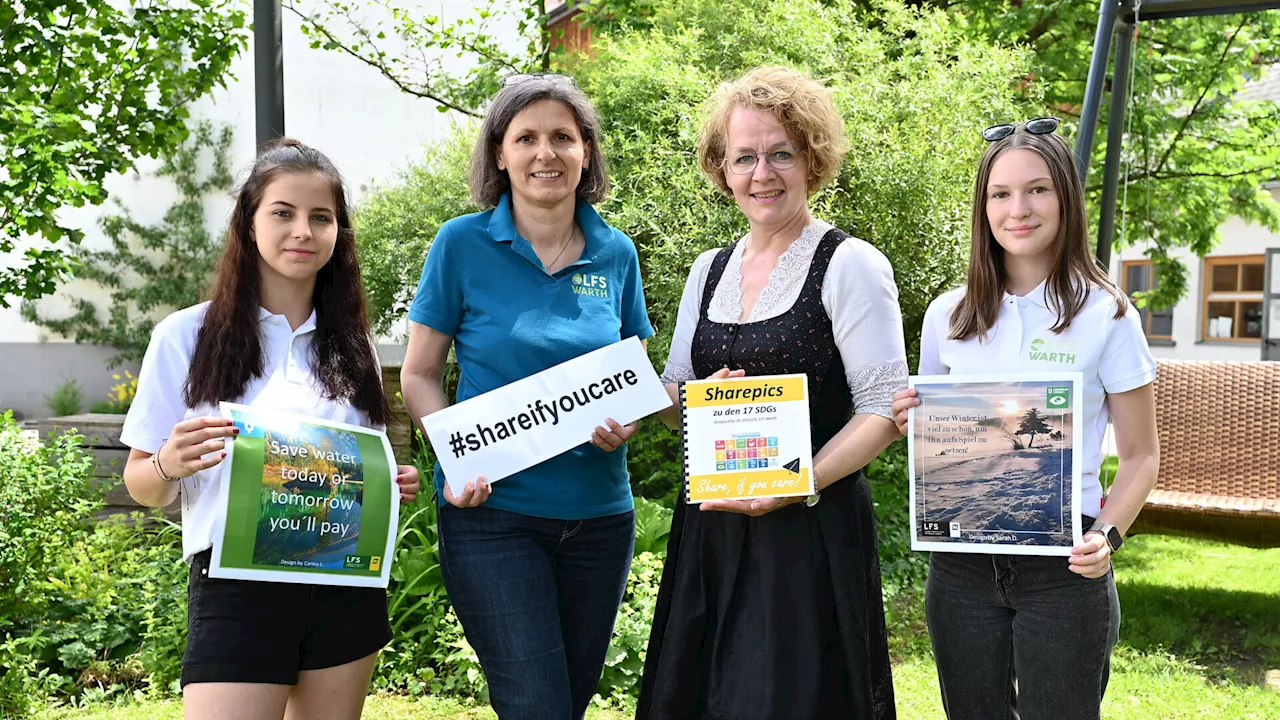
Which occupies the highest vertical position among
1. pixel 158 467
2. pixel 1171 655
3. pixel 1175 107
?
pixel 1175 107

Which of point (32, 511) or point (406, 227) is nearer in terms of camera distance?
point (32, 511)

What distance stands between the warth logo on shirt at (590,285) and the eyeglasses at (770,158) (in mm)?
472

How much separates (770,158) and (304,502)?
138 cm


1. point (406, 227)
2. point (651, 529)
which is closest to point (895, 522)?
point (651, 529)

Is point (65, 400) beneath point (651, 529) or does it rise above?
beneath

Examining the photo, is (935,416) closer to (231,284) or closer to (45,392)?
(231,284)

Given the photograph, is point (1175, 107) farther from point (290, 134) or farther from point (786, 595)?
point (290, 134)

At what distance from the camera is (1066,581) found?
2.51 meters

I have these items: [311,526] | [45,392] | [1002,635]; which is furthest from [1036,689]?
[45,392]

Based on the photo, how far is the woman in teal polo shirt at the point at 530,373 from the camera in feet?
8.98

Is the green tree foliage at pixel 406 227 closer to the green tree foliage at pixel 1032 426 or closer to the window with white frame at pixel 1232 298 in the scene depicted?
the green tree foliage at pixel 1032 426

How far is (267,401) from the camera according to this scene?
2531mm

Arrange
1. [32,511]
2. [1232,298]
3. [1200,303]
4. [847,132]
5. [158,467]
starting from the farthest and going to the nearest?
[1200,303] → [1232,298] → [847,132] → [32,511] → [158,467]

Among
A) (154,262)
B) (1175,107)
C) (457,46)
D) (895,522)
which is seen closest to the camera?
(895,522)
